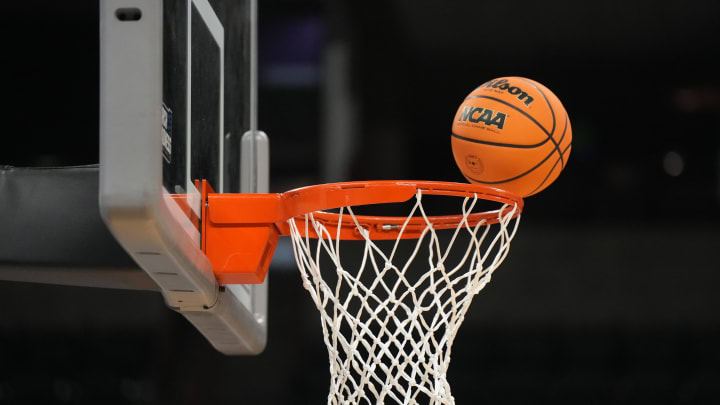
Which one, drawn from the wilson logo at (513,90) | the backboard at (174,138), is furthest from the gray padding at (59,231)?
the wilson logo at (513,90)

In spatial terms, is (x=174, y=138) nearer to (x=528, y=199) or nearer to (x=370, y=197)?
(x=370, y=197)

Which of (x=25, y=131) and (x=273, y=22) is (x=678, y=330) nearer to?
(x=273, y=22)

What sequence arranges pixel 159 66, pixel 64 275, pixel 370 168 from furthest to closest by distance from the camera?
pixel 370 168, pixel 64 275, pixel 159 66

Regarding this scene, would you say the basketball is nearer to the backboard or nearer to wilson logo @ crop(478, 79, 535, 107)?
wilson logo @ crop(478, 79, 535, 107)

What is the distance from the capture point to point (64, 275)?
4.66ft

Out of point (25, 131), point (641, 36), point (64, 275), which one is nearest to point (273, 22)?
point (25, 131)

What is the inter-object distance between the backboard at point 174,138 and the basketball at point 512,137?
52 centimetres

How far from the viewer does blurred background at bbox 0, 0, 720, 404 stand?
5.05 m

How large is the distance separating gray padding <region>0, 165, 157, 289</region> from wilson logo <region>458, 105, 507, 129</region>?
698 mm

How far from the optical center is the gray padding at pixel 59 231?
1.39 m

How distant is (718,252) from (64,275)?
4674mm

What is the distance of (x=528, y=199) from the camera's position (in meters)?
5.08

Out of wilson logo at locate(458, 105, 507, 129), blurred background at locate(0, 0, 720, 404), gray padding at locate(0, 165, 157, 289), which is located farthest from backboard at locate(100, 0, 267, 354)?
blurred background at locate(0, 0, 720, 404)

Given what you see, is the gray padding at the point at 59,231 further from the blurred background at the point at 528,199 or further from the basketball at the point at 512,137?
the blurred background at the point at 528,199
